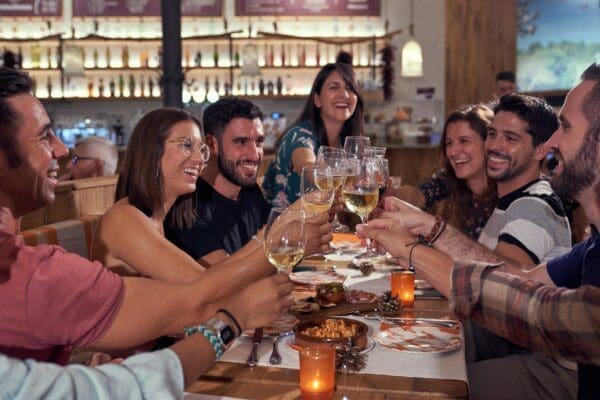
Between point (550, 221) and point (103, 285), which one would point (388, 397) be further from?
point (550, 221)

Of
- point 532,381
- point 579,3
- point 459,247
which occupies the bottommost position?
point 532,381

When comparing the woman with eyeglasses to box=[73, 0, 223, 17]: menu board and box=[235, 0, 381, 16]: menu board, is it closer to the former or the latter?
box=[235, 0, 381, 16]: menu board

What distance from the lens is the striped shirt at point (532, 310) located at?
125 centimetres

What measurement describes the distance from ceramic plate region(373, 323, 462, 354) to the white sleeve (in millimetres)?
760

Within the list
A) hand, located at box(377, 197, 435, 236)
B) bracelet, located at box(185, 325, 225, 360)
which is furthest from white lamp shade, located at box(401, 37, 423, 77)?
bracelet, located at box(185, 325, 225, 360)

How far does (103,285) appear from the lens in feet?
4.26

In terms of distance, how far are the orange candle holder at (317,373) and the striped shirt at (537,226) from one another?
1.25m

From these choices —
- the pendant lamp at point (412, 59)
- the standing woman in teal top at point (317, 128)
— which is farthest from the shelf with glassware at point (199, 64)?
the standing woman in teal top at point (317, 128)

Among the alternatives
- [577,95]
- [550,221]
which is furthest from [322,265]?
[577,95]

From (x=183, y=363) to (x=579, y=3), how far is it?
879cm

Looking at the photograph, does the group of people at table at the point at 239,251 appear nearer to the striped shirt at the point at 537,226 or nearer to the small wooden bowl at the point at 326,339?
the striped shirt at the point at 537,226

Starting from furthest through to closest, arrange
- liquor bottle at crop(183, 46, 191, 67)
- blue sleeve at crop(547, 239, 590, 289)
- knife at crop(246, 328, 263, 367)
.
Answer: liquor bottle at crop(183, 46, 191, 67) < blue sleeve at crop(547, 239, 590, 289) < knife at crop(246, 328, 263, 367)

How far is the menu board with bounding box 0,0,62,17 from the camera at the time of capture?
8.95m

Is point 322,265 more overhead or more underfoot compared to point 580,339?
more underfoot
